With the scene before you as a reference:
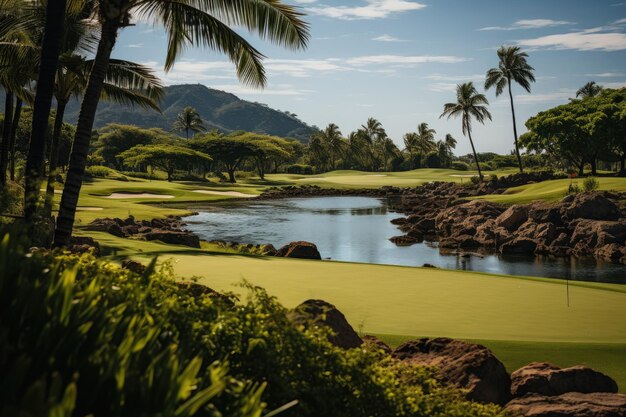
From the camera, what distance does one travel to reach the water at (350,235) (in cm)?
2819

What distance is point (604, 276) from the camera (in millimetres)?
25953

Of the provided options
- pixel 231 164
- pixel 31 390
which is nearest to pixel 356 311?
pixel 31 390

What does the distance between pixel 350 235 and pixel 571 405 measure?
3373cm

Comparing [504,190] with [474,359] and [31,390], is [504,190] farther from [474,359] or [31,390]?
[31,390]

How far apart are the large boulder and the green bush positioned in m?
0.51

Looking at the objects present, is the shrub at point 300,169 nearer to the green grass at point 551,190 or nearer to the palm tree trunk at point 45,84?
the green grass at point 551,190

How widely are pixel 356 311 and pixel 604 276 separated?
62.3ft

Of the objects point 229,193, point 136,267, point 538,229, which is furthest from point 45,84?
point 229,193

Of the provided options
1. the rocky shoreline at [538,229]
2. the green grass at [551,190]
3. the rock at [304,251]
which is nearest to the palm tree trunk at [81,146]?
the rock at [304,251]

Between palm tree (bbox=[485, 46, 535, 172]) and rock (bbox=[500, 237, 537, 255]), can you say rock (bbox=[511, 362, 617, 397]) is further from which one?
palm tree (bbox=[485, 46, 535, 172])

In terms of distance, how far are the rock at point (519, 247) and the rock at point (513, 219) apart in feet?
15.3

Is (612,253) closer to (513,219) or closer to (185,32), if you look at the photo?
(513,219)

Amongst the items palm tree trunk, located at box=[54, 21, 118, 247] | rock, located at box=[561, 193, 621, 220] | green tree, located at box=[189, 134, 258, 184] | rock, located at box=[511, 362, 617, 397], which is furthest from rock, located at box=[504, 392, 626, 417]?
green tree, located at box=[189, 134, 258, 184]

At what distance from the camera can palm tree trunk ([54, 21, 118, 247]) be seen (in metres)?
11.9
